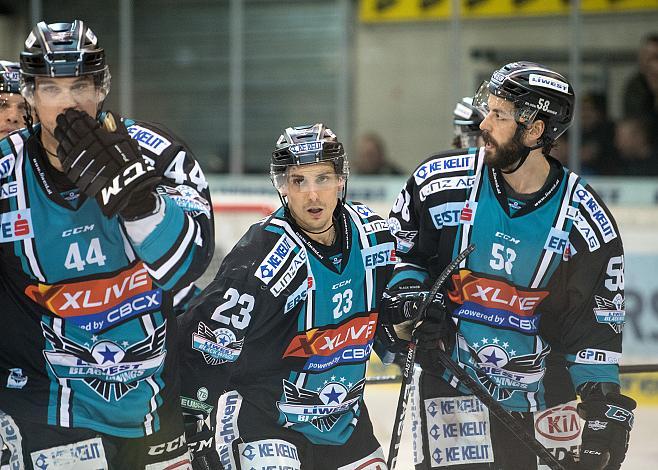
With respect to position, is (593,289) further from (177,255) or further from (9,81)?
(9,81)

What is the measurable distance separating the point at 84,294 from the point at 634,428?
10.6 ft

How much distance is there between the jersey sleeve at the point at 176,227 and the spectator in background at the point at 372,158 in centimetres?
465

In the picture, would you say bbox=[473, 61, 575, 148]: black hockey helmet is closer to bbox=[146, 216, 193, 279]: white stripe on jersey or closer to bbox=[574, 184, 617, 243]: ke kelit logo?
bbox=[574, 184, 617, 243]: ke kelit logo

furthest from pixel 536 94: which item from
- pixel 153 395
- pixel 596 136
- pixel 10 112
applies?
pixel 596 136

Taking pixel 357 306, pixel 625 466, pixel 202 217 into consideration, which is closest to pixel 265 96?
pixel 625 466

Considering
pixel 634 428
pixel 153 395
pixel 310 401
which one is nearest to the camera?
pixel 153 395

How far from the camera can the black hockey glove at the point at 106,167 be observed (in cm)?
183

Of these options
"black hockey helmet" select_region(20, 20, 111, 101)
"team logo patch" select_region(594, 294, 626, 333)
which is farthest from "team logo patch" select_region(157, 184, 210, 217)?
"team logo patch" select_region(594, 294, 626, 333)

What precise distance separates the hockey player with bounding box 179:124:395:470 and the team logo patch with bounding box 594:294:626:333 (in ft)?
1.96

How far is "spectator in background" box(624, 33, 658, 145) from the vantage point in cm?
603

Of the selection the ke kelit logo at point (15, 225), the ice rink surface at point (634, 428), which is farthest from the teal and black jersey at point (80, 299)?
the ice rink surface at point (634, 428)

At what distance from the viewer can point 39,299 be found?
221 centimetres

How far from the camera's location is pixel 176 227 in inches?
76.5

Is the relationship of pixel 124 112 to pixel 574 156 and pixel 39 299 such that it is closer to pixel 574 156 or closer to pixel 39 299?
pixel 574 156
